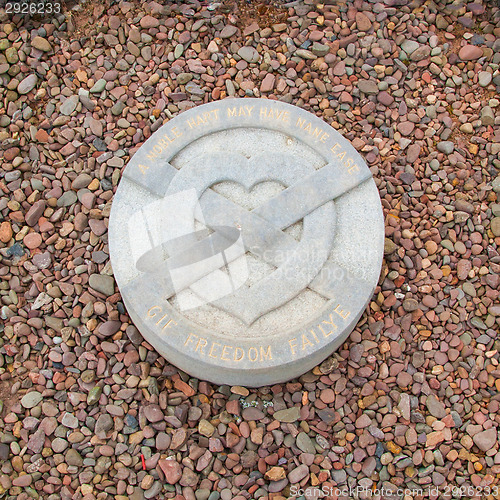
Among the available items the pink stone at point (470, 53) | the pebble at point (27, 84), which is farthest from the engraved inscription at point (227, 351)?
the pink stone at point (470, 53)

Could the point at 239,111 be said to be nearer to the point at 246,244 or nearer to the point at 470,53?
the point at 246,244

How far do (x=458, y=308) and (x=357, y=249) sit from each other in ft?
2.64

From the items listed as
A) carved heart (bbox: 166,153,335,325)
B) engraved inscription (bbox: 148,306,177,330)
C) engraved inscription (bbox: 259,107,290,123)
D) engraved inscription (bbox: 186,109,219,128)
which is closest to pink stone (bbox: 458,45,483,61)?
engraved inscription (bbox: 259,107,290,123)

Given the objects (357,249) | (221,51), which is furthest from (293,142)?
(221,51)

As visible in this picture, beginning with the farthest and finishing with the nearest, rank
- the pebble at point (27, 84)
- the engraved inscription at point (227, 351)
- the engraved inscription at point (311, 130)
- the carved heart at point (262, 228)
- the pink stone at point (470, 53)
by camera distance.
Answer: the pink stone at point (470, 53) < the pebble at point (27, 84) < the engraved inscription at point (311, 130) < the carved heart at point (262, 228) < the engraved inscription at point (227, 351)

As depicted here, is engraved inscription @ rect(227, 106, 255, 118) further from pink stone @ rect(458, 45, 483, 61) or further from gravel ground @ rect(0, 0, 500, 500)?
pink stone @ rect(458, 45, 483, 61)

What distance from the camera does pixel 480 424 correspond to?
312cm

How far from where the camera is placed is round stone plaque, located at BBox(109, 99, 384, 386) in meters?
2.91

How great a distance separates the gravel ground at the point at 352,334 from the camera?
9.86ft

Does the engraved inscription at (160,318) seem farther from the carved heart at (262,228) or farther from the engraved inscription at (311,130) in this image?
the engraved inscription at (311,130)

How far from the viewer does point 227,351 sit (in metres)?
2.86

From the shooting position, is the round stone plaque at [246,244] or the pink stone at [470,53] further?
the pink stone at [470,53]

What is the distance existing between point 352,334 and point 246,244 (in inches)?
33.3

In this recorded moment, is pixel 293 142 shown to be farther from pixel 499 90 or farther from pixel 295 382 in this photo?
pixel 499 90
